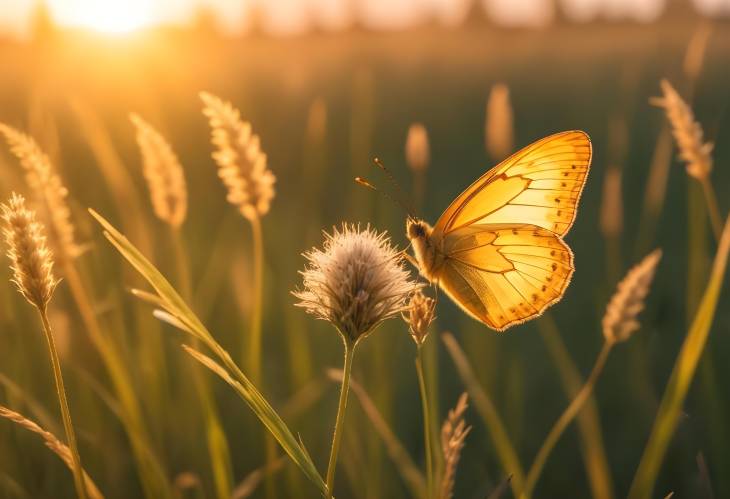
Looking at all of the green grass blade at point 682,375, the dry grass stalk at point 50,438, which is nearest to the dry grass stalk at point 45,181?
the dry grass stalk at point 50,438

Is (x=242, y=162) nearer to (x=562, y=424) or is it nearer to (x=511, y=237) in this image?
(x=511, y=237)

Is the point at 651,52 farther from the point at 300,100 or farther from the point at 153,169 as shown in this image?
the point at 153,169

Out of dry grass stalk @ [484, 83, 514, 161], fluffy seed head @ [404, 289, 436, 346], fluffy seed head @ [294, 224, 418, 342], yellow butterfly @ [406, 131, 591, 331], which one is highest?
dry grass stalk @ [484, 83, 514, 161]

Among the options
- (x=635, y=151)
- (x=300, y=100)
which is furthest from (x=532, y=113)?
(x=300, y=100)

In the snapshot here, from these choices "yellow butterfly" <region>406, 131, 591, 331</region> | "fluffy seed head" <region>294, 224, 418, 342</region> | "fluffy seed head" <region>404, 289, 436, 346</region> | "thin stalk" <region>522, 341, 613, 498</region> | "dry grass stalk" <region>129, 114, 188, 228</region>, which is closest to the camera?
"fluffy seed head" <region>404, 289, 436, 346</region>

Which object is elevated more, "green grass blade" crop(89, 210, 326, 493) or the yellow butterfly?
the yellow butterfly

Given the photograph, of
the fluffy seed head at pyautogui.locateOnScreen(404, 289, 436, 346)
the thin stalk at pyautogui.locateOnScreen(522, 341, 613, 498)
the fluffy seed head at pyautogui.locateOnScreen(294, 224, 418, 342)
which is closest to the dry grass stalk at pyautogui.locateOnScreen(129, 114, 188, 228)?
the fluffy seed head at pyautogui.locateOnScreen(294, 224, 418, 342)

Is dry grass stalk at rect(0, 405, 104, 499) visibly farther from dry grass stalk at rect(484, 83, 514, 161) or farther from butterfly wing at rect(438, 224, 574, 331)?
dry grass stalk at rect(484, 83, 514, 161)
